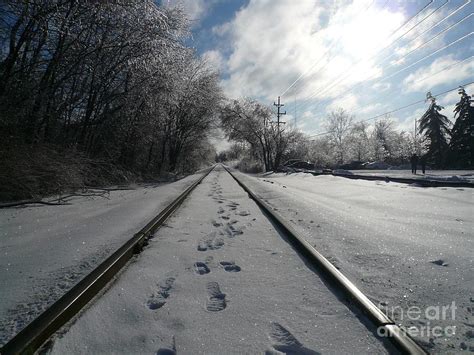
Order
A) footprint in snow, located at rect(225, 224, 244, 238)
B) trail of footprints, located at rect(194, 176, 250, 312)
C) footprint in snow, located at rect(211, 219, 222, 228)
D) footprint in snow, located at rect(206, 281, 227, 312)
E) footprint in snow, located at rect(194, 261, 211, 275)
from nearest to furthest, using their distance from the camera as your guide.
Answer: footprint in snow, located at rect(206, 281, 227, 312), trail of footprints, located at rect(194, 176, 250, 312), footprint in snow, located at rect(194, 261, 211, 275), footprint in snow, located at rect(225, 224, 244, 238), footprint in snow, located at rect(211, 219, 222, 228)

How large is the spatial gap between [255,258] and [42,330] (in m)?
2.05

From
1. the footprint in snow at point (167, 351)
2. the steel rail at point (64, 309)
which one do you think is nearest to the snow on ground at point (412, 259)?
the footprint in snow at point (167, 351)

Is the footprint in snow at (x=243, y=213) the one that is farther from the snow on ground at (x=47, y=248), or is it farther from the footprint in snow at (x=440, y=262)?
the footprint in snow at (x=440, y=262)

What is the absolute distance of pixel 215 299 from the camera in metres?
2.30

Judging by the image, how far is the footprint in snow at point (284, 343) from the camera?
64.5 inches

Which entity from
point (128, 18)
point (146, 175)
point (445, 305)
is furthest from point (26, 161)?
point (146, 175)

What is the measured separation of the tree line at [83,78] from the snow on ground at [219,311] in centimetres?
681

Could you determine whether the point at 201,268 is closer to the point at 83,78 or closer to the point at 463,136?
the point at 83,78

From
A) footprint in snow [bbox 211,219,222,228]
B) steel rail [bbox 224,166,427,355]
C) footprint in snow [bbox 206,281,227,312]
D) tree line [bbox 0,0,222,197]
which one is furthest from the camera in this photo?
tree line [bbox 0,0,222,197]

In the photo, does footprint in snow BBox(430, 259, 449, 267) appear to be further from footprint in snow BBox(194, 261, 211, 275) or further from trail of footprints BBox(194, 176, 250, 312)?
footprint in snow BBox(194, 261, 211, 275)

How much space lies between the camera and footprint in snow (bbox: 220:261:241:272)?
115 inches

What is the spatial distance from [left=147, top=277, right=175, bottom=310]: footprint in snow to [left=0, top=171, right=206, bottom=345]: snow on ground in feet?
2.49

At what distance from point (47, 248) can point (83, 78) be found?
1141 centimetres

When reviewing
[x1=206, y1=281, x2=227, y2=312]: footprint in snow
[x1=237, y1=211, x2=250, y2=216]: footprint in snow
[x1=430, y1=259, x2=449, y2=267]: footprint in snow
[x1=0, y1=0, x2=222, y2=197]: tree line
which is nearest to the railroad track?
[x1=206, y1=281, x2=227, y2=312]: footprint in snow
